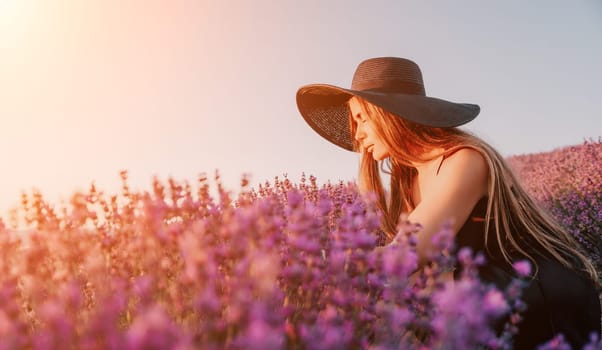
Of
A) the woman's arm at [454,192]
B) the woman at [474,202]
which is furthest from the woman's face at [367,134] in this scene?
the woman's arm at [454,192]

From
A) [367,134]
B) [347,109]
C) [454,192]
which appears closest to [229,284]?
[454,192]

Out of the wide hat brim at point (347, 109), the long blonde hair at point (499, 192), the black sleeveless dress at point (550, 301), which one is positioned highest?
the wide hat brim at point (347, 109)

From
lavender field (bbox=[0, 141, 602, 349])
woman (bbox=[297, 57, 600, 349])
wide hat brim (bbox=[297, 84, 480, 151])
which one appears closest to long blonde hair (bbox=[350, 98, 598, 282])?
woman (bbox=[297, 57, 600, 349])

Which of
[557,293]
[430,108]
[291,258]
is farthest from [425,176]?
[291,258]

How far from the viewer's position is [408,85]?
333cm

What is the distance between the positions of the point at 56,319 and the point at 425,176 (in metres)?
2.49

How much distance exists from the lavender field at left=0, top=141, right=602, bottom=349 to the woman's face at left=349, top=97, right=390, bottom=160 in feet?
4.27

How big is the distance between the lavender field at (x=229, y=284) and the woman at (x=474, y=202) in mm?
749

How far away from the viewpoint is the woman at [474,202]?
2.52 meters

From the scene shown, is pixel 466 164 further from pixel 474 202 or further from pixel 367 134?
pixel 367 134

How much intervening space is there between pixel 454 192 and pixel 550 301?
0.67 m

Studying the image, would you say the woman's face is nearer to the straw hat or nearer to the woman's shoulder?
the straw hat

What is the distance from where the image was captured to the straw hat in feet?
9.45

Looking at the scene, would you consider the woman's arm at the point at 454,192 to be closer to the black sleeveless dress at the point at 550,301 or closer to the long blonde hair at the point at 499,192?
the long blonde hair at the point at 499,192
